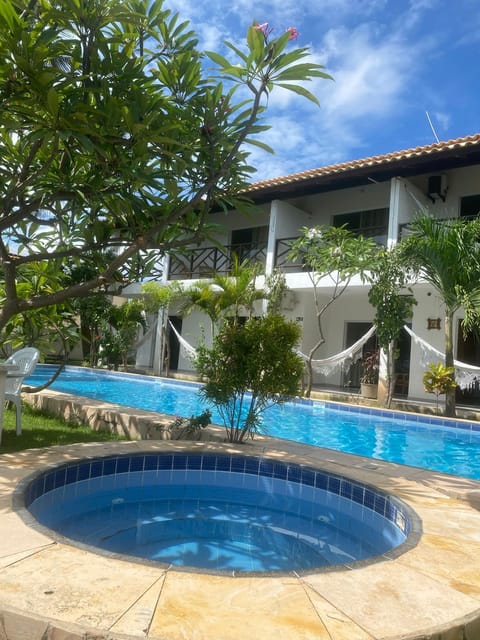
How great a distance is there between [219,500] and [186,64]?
299 cm

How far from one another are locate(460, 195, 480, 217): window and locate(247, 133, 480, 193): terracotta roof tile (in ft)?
4.45

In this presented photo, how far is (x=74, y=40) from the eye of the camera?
2844 millimetres

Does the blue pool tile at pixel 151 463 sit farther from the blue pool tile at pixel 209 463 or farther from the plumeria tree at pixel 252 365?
the plumeria tree at pixel 252 365

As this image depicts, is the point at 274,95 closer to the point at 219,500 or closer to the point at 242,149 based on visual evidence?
the point at 242,149

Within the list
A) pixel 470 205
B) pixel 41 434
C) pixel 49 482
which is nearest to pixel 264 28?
pixel 49 482

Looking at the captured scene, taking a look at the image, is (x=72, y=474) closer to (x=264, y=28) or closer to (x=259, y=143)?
(x=259, y=143)

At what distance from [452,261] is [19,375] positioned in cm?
635

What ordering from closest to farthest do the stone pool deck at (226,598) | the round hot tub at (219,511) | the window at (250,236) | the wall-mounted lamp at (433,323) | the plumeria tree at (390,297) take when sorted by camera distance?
the stone pool deck at (226,598), the round hot tub at (219,511), the plumeria tree at (390,297), the wall-mounted lamp at (433,323), the window at (250,236)

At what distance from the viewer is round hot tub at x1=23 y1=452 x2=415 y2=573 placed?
8.73 feet

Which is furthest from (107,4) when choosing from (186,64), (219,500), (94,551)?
(219,500)

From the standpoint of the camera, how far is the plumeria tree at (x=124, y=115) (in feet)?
9.13

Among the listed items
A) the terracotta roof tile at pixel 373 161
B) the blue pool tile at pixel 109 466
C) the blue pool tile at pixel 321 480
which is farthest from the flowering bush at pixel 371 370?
the blue pool tile at pixel 109 466

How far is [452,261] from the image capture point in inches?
304

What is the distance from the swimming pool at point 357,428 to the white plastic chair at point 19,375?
263 cm
